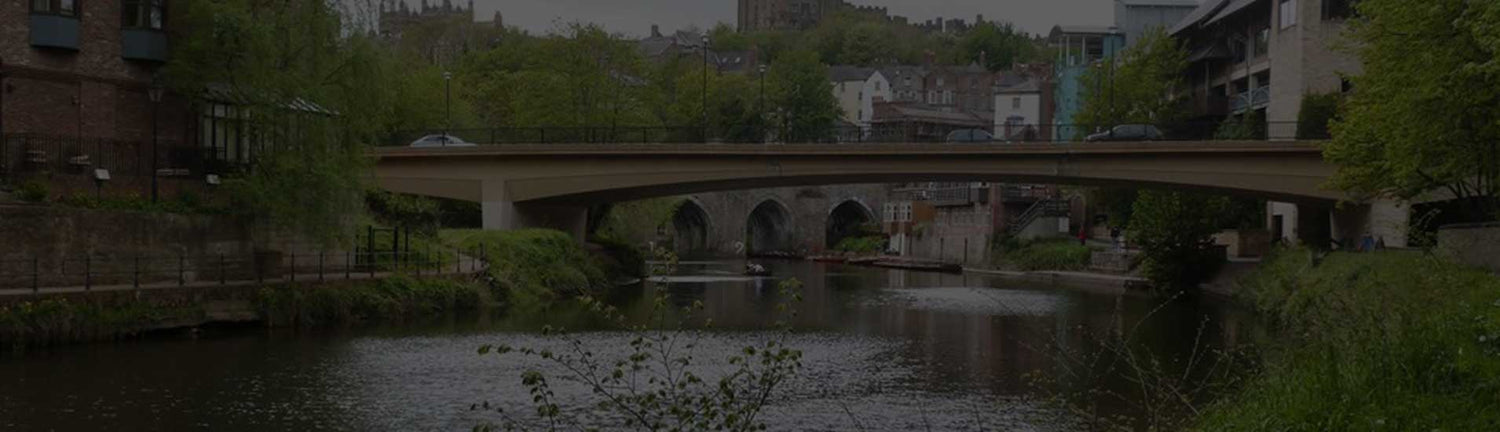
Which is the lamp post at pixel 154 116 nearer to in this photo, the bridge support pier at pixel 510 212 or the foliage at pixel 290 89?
the foliage at pixel 290 89

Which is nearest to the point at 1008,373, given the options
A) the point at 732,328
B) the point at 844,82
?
the point at 732,328

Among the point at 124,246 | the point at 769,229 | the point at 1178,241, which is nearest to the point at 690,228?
the point at 769,229

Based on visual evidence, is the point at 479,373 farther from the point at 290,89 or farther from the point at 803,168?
the point at 803,168

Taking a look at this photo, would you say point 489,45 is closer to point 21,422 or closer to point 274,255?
point 274,255

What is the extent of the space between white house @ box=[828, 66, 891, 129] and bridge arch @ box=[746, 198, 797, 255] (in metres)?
31.1

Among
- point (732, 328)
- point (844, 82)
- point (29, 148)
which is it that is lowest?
point (732, 328)

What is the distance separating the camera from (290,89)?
37188mm

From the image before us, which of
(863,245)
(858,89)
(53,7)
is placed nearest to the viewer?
(53,7)

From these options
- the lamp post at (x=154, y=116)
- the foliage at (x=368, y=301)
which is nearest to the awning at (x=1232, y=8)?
the foliage at (x=368, y=301)

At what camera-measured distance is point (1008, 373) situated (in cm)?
2908

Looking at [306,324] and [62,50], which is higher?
[62,50]

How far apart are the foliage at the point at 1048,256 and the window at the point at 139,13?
47.6 meters

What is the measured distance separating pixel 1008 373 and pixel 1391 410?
51.6 ft

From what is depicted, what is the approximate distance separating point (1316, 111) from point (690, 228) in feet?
220
